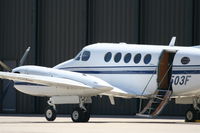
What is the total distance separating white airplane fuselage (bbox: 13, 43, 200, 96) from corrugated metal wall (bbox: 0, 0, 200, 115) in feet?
47.2

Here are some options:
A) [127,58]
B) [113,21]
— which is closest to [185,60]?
[127,58]

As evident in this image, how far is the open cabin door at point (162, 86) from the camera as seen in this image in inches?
1287

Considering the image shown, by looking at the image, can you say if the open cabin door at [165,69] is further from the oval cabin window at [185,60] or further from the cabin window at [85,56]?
the cabin window at [85,56]

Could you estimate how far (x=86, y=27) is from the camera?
50438 mm

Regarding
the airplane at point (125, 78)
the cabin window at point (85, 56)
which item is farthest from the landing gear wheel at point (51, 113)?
the cabin window at point (85, 56)

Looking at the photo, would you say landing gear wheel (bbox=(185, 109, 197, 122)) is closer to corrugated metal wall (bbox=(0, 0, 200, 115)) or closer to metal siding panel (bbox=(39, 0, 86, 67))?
corrugated metal wall (bbox=(0, 0, 200, 115))

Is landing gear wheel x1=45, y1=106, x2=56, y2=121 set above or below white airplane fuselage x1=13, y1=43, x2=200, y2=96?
below

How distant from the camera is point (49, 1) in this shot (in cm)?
5153

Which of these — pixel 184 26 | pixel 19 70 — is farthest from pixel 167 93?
pixel 184 26

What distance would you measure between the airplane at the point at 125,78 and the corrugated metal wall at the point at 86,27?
14.5 m

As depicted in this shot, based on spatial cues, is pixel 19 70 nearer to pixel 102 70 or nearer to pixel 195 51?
pixel 102 70

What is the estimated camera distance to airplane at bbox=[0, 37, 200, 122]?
32375 mm

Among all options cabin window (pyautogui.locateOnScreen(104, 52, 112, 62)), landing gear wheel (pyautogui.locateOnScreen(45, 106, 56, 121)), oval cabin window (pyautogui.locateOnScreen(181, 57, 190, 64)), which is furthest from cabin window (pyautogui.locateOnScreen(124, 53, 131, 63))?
landing gear wheel (pyautogui.locateOnScreen(45, 106, 56, 121))

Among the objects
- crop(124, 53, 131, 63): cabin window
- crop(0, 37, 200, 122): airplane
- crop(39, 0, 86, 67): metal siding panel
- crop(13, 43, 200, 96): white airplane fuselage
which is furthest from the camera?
crop(39, 0, 86, 67): metal siding panel
